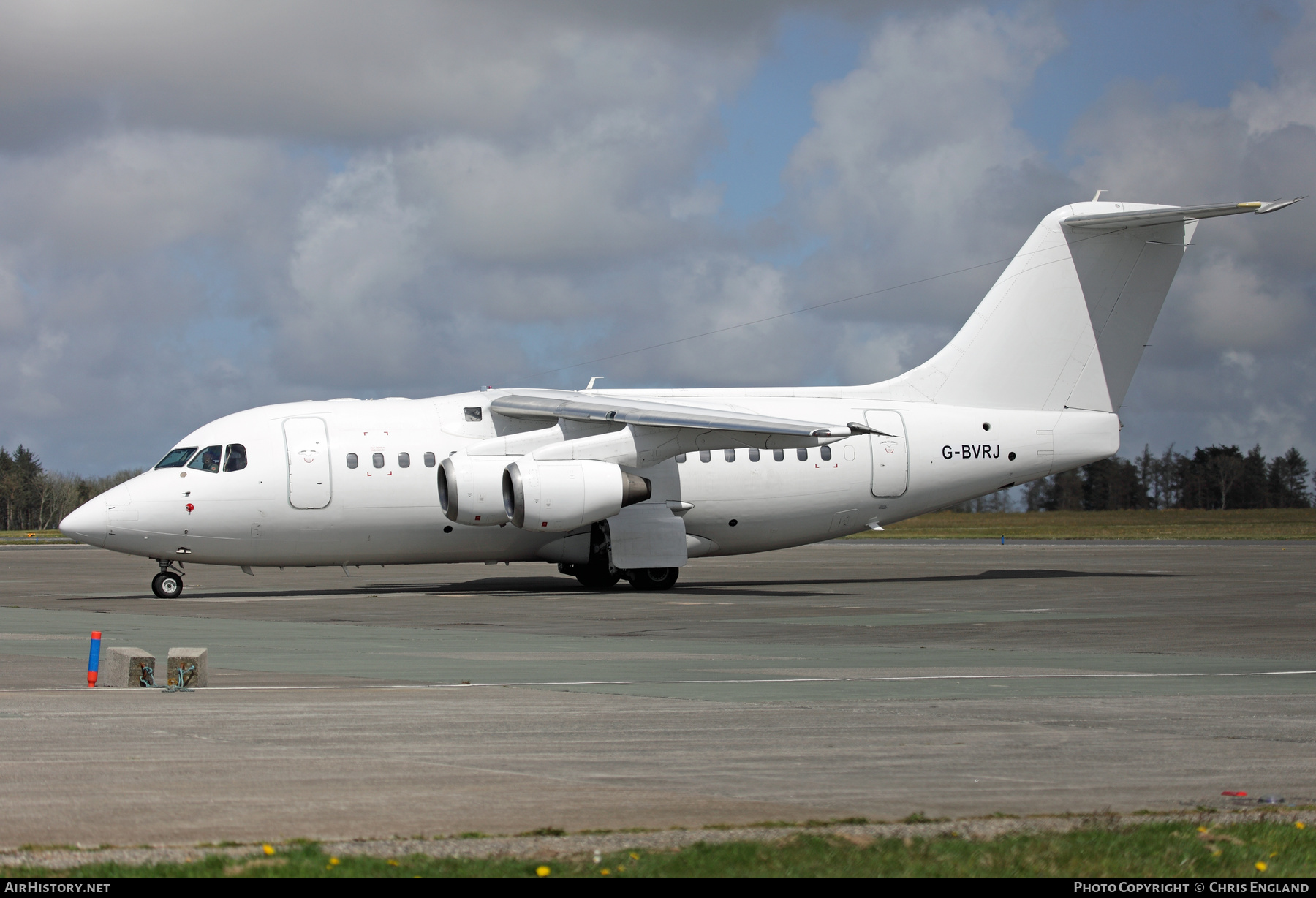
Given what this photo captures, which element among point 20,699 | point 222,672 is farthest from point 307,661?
point 20,699

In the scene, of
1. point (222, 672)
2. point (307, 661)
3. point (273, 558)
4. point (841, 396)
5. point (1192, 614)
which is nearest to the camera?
point (222, 672)

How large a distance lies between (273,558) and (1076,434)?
60.7 ft

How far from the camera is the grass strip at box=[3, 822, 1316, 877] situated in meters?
5.66

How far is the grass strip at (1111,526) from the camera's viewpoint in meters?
67.4

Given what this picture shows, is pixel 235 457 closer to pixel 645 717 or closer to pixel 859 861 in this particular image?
pixel 645 717

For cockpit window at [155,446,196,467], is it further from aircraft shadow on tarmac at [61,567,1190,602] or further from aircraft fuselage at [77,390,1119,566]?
aircraft shadow on tarmac at [61,567,1190,602]

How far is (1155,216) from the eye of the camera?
30125mm

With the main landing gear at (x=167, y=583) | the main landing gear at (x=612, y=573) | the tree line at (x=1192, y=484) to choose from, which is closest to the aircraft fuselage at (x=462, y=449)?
the main landing gear at (x=167, y=583)

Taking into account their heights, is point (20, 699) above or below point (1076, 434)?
below

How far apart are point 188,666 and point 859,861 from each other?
8.22 meters

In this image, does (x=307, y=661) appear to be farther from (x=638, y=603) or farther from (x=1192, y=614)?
(x=1192, y=614)

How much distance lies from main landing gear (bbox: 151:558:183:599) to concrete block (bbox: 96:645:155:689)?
14.5 m

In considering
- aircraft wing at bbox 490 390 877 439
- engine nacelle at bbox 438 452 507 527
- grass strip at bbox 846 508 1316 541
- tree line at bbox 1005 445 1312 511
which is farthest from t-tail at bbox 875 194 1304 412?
tree line at bbox 1005 445 1312 511
